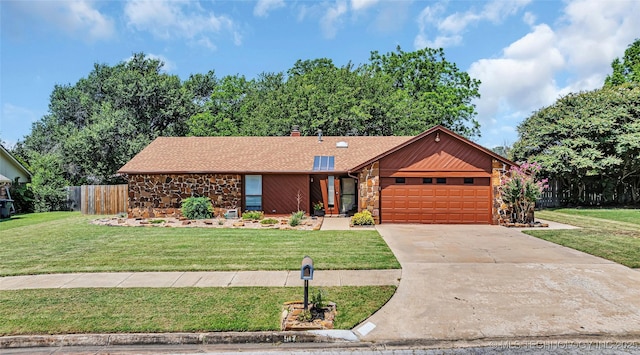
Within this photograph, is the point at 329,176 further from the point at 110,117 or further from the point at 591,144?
the point at 110,117

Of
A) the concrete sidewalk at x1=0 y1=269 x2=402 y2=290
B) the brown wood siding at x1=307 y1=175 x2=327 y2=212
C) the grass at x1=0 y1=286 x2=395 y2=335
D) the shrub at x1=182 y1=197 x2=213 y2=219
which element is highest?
the brown wood siding at x1=307 y1=175 x2=327 y2=212

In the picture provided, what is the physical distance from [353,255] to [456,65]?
109 ft

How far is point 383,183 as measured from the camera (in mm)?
17688

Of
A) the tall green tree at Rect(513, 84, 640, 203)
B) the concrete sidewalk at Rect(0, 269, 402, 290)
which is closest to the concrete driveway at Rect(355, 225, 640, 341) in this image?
the concrete sidewalk at Rect(0, 269, 402, 290)

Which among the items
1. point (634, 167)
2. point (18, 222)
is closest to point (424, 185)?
point (634, 167)

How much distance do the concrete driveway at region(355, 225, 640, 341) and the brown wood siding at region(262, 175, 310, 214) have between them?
9.23 metres

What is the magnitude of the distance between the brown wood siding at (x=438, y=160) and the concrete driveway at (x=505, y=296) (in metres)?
6.13

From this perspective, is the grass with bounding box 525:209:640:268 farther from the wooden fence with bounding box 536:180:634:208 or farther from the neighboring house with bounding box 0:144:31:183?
the neighboring house with bounding box 0:144:31:183

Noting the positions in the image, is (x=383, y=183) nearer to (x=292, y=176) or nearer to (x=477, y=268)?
(x=292, y=176)

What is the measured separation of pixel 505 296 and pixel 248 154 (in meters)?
16.6

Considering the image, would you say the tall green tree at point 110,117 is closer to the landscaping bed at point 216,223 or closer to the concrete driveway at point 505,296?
the landscaping bed at point 216,223

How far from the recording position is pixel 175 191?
2014 centimetres

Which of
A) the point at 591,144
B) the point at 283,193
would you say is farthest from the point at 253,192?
the point at 591,144

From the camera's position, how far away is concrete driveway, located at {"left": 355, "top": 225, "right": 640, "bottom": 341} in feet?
19.0
